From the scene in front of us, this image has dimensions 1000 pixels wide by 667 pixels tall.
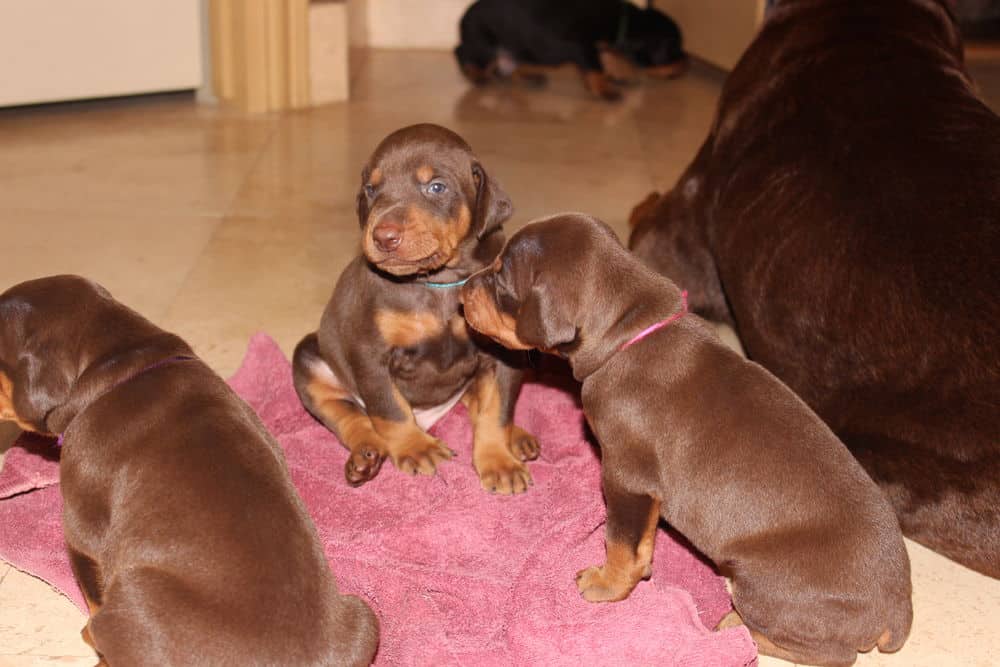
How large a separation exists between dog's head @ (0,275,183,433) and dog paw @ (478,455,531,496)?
104cm

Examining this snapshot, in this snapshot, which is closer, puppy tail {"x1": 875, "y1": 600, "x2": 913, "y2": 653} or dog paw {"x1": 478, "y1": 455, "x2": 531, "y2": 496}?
→ puppy tail {"x1": 875, "y1": 600, "x2": 913, "y2": 653}

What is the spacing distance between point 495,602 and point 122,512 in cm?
95

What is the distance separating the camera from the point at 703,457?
2.69 m

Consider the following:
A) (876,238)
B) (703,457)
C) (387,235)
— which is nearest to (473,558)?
(703,457)

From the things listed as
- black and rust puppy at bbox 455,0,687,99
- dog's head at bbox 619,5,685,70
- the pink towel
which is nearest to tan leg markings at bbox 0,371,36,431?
the pink towel

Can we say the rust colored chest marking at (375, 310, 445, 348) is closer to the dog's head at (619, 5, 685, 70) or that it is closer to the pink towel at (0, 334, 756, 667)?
the pink towel at (0, 334, 756, 667)

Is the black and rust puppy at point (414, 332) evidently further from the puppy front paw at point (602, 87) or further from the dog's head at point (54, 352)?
the puppy front paw at point (602, 87)

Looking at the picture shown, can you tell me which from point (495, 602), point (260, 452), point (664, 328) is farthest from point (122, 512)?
point (664, 328)

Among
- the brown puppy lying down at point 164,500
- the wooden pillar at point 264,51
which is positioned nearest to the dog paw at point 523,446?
the brown puppy lying down at point 164,500

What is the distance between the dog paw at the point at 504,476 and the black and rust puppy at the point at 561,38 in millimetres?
5032

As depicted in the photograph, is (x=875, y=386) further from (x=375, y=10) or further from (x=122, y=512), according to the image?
(x=375, y=10)

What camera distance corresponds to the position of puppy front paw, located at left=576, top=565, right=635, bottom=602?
114 inches

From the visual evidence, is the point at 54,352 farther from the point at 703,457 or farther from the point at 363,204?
the point at 703,457

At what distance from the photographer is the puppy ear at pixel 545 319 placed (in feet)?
9.31
